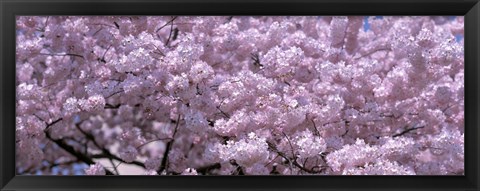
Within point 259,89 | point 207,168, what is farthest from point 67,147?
point 259,89

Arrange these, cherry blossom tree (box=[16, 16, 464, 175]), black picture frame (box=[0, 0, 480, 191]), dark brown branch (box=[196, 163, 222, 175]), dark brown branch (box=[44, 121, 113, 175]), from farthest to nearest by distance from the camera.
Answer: dark brown branch (box=[196, 163, 222, 175]), dark brown branch (box=[44, 121, 113, 175]), cherry blossom tree (box=[16, 16, 464, 175]), black picture frame (box=[0, 0, 480, 191])

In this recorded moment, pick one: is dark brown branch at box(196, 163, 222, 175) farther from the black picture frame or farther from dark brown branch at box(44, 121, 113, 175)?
the black picture frame

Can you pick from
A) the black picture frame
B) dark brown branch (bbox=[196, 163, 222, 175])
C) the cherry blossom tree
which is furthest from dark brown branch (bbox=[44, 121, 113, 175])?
the black picture frame
